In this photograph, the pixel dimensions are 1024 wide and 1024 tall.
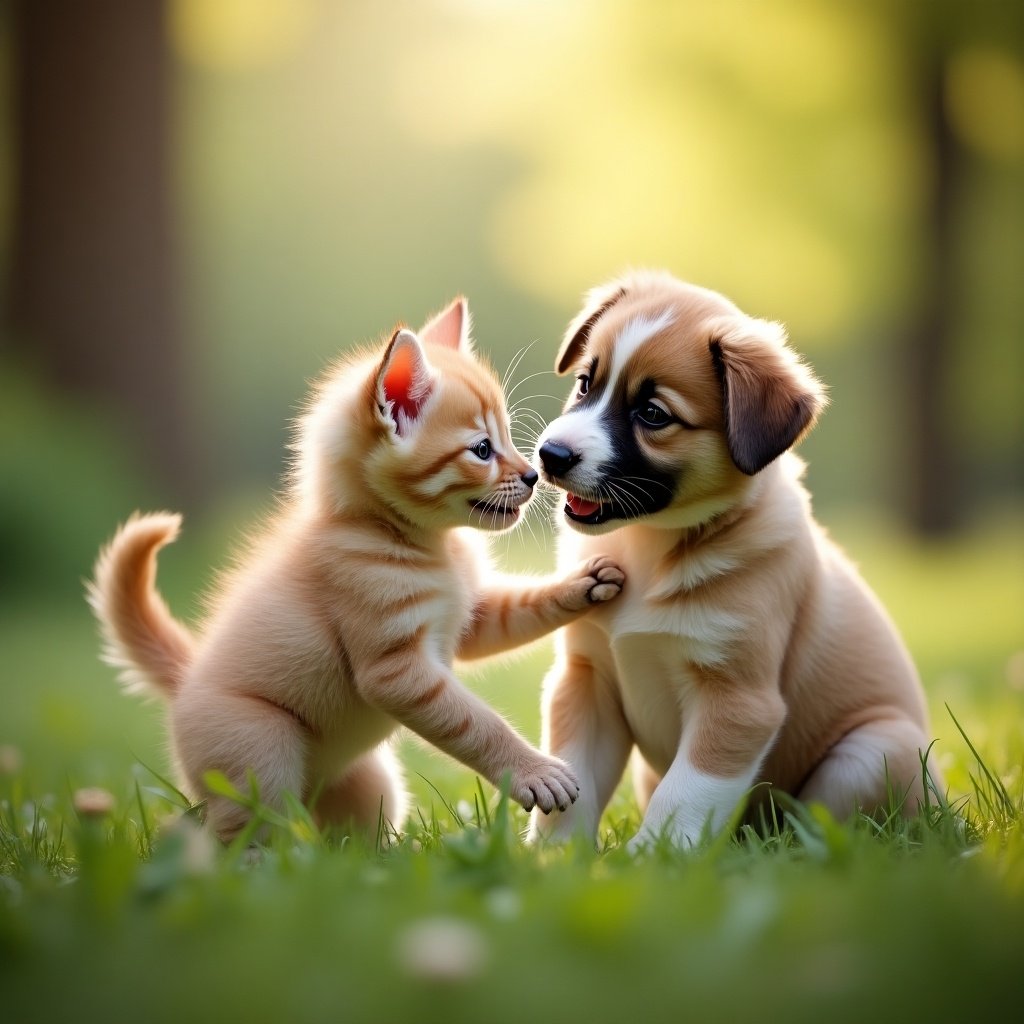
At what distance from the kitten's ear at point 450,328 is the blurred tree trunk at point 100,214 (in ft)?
23.0

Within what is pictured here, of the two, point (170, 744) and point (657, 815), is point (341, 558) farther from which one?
point (657, 815)

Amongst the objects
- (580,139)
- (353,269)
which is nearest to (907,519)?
(580,139)

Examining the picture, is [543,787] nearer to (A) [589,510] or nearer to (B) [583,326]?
(A) [589,510]

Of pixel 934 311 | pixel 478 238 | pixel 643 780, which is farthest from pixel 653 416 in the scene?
pixel 478 238

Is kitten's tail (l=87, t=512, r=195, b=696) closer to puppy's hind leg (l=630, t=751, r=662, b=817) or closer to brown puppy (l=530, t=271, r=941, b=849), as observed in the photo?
brown puppy (l=530, t=271, r=941, b=849)

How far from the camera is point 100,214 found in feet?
32.7

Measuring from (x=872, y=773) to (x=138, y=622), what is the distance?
6.88 ft

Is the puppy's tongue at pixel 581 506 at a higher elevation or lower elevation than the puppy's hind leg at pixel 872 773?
higher

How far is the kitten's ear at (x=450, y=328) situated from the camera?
365 centimetres

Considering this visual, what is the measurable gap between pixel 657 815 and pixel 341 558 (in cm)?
103

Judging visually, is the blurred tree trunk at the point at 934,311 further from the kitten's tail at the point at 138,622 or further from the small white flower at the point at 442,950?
the small white flower at the point at 442,950

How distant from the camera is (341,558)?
10.0ft

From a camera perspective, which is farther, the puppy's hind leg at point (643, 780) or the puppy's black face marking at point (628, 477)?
the puppy's hind leg at point (643, 780)

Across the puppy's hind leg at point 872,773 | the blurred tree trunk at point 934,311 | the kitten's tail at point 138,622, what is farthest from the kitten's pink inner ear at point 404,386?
the blurred tree trunk at point 934,311
